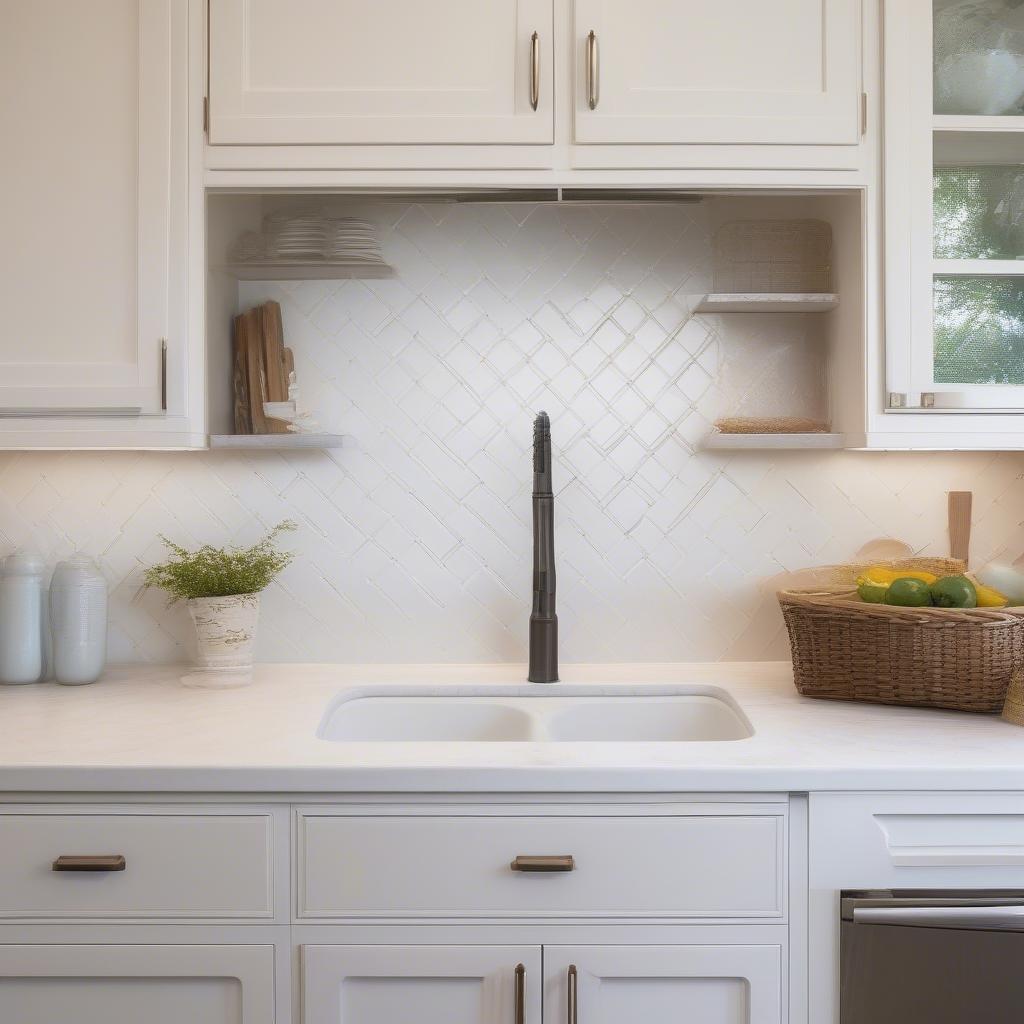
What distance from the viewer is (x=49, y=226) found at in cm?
173

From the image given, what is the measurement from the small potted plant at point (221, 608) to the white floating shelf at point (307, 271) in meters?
0.55

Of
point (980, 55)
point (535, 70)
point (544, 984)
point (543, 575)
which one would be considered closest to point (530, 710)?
point (543, 575)

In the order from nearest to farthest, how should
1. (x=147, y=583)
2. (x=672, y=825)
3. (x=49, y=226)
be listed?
(x=672, y=825) → (x=49, y=226) → (x=147, y=583)

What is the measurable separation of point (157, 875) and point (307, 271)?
1.16 metres

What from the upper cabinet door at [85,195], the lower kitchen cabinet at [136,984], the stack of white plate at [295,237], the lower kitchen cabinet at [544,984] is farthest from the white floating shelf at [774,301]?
the lower kitchen cabinet at [136,984]

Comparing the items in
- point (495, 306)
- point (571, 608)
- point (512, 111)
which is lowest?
point (571, 608)

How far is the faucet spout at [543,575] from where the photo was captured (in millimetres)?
1888

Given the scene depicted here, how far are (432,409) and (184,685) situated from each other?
743 millimetres

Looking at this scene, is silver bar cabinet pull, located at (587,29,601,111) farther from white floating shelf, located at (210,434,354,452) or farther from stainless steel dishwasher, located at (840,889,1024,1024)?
stainless steel dishwasher, located at (840,889,1024,1024)

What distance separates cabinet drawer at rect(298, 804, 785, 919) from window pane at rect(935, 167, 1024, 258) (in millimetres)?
1066

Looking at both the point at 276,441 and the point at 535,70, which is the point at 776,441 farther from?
the point at 276,441

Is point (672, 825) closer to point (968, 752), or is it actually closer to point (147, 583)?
point (968, 752)

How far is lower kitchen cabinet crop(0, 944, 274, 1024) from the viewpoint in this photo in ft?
4.54

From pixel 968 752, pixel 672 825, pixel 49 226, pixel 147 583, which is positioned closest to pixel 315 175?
pixel 49 226
